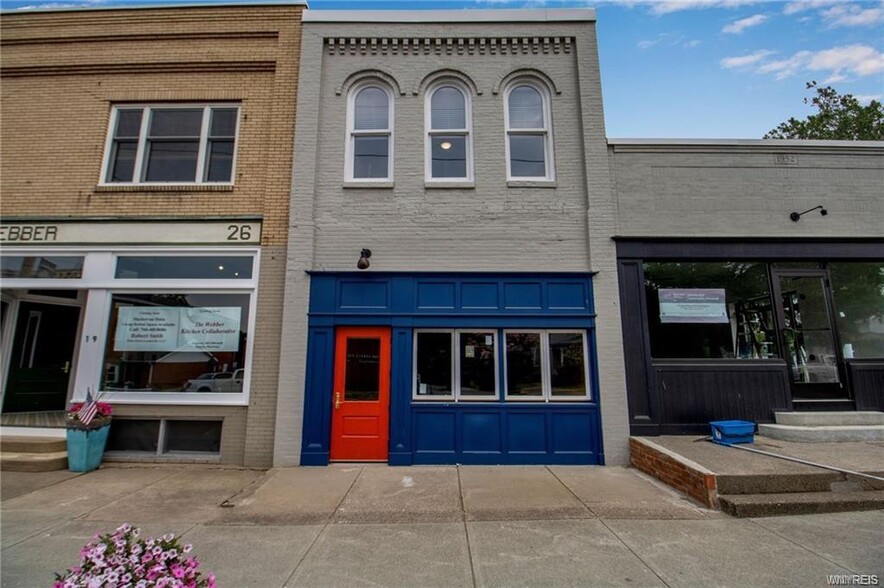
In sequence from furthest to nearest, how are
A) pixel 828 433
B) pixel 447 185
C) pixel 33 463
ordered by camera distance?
1. pixel 447 185
2. pixel 828 433
3. pixel 33 463

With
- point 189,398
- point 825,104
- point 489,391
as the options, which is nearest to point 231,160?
point 189,398

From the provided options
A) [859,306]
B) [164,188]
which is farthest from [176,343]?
[859,306]

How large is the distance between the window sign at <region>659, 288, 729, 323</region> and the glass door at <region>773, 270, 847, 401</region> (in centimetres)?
115

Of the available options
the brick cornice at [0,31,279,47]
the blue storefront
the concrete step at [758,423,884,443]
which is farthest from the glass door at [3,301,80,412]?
the concrete step at [758,423,884,443]

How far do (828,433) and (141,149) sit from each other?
13.9 meters

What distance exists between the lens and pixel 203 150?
27.4ft

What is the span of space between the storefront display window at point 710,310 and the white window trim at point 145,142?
28.8 feet

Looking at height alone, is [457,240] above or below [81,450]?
above

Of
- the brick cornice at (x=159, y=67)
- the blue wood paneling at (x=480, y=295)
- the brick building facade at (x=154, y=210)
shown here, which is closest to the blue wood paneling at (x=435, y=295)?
the blue wood paneling at (x=480, y=295)

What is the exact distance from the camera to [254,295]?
7.63 metres

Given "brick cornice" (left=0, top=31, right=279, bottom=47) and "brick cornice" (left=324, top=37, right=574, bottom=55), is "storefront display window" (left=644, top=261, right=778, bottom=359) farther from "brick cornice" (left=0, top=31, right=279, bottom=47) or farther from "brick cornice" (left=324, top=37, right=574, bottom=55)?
"brick cornice" (left=0, top=31, right=279, bottom=47)

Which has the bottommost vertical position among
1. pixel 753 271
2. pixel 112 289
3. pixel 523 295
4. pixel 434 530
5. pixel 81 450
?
pixel 434 530

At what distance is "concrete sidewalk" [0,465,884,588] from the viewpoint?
3.76 metres

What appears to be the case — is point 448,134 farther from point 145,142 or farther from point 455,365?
point 145,142
